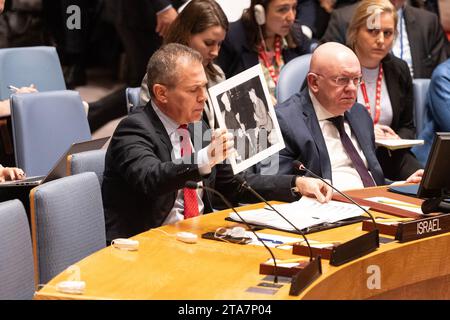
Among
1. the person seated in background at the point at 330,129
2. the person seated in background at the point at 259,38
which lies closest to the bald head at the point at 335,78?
the person seated in background at the point at 330,129

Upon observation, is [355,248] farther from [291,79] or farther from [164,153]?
[291,79]

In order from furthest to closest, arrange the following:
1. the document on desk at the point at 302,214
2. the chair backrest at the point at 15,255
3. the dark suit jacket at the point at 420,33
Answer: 1. the dark suit jacket at the point at 420,33
2. the document on desk at the point at 302,214
3. the chair backrest at the point at 15,255

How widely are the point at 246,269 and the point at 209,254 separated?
0.20 m

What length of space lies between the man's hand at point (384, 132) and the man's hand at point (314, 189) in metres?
1.55

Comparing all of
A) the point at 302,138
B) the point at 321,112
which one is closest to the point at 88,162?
the point at 302,138

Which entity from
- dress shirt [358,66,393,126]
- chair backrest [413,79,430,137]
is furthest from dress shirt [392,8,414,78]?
dress shirt [358,66,393,126]

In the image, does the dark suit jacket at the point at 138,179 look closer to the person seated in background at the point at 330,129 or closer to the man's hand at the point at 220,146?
the man's hand at the point at 220,146

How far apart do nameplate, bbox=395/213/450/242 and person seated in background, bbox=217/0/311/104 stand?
240 centimetres

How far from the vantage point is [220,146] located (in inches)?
123

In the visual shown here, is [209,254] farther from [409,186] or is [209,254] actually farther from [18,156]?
[18,156]

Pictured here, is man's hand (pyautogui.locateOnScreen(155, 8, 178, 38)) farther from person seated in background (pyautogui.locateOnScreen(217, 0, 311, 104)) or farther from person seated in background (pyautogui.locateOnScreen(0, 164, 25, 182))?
person seated in background (pyautogui.locateOnScreen(0, 164, 25, 182))

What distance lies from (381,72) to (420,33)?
89 centimetres

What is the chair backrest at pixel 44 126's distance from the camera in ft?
15.5

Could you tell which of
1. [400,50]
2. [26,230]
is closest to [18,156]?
[26,230]
